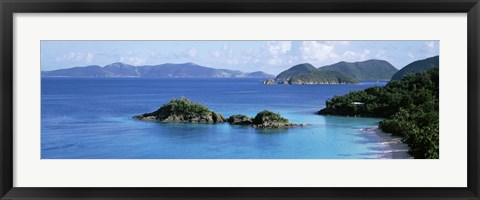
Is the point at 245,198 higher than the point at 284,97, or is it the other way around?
the point at 284,97

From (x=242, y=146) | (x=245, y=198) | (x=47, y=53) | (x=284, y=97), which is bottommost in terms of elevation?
(x=245, y=198)

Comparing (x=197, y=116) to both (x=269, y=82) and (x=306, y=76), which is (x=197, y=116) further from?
(x=306, y=76)

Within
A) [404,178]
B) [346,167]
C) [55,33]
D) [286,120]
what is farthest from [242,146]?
[55,33]

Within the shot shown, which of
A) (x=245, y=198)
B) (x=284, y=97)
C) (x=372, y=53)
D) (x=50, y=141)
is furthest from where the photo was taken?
(x=284, y=97)

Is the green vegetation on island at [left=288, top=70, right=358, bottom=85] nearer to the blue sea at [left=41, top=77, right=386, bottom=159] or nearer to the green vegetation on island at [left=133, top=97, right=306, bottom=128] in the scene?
the blue sea at [left=41, top=77, right=386, bottom=159]

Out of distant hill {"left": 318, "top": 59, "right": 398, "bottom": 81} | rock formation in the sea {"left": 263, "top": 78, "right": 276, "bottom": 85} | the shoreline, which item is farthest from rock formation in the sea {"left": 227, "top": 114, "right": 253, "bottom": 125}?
the shoreline

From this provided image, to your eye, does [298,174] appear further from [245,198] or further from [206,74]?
[206,74]
